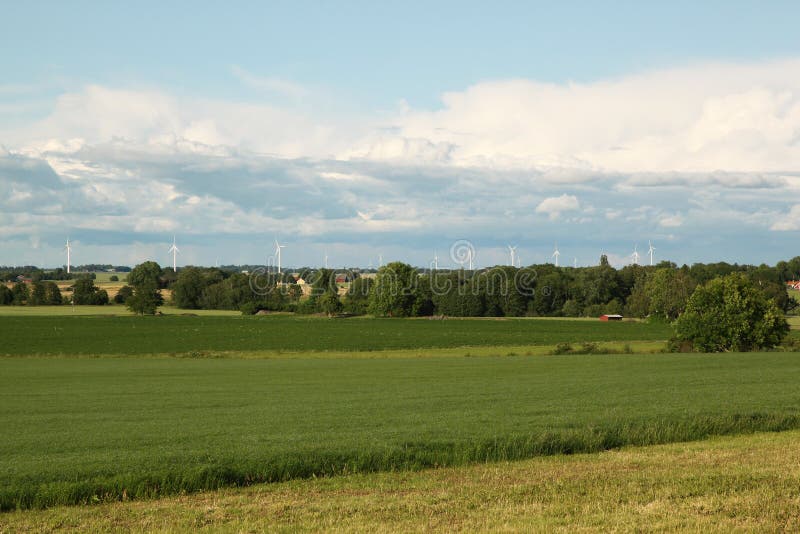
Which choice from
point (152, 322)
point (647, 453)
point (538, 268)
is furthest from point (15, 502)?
point (538, 268)

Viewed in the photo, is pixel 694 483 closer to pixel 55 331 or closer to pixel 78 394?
pixel 78 394

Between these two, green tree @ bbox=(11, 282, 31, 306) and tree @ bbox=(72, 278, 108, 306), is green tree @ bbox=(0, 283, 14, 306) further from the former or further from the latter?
tree @ bbox=(72, 278, 108, 306)

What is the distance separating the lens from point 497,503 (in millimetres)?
12570

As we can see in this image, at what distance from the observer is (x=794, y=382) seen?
33094 mm

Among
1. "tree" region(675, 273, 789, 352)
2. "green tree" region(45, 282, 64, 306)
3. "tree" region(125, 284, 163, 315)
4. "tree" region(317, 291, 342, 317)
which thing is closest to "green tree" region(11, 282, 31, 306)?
"green tree" region(45, 282, 64, 306)

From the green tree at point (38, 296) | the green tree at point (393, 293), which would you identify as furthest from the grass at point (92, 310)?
the green tree at point (393, 293)

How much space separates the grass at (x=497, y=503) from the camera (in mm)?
11367

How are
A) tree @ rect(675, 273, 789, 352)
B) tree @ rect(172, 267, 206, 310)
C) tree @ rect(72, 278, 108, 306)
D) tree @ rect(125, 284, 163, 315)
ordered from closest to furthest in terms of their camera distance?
tree @ rect(675, 273, 789, 352) → tree @ rect(125, 284, 163, 315) → tree @ rect(72, 278, 108, 306) → tree @ rect(172, 267, 206, 310)

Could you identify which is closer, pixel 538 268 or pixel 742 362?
pixel 742 362

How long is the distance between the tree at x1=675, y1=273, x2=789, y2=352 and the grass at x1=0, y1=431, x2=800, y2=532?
2243 inches

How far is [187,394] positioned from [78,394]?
441 cm

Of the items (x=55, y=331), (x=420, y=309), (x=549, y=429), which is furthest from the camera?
(x=420, y=309)

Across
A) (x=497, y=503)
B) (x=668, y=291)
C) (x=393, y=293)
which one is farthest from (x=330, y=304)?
(x=497, y=503)

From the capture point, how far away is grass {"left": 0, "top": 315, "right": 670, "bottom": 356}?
81.7 meters
